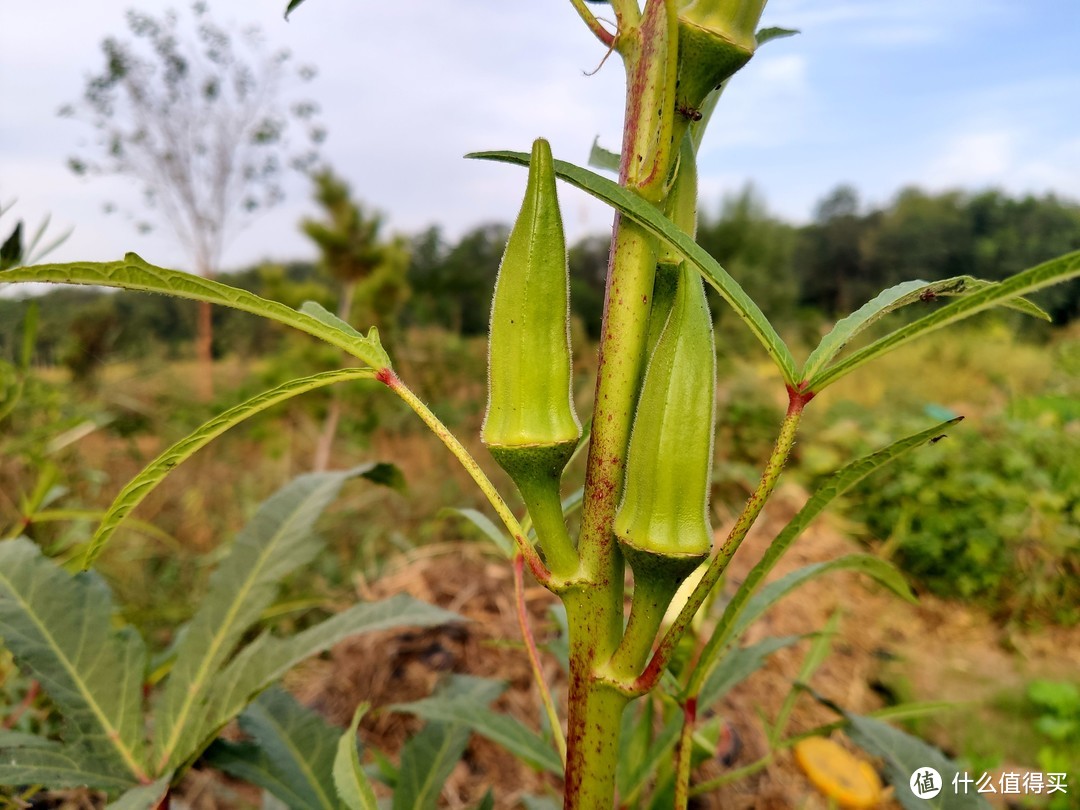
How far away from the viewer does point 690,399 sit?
39cm

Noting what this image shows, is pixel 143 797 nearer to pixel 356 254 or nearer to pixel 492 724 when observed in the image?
pixel 492 724

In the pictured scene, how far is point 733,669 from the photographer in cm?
79

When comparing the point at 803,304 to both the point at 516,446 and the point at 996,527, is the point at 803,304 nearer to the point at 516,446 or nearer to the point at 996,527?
the point at 996,527

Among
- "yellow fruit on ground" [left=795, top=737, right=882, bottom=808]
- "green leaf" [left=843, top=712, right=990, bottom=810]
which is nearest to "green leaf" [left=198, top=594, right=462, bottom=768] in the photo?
"green leaf" [left=843, top=712, right=990, bottom=810]

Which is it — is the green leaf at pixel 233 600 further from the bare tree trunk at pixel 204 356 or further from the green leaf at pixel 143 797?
the bare tree trunk at pixel 204 356

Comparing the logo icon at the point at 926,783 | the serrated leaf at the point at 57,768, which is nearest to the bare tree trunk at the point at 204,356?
the serrated leaf at the point at 57,768

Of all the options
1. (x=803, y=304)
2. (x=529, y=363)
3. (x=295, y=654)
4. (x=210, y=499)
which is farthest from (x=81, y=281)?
(x=803, y=304)

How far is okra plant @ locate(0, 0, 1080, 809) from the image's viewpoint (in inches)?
15.0

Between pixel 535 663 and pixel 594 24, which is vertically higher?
pixel 594 24

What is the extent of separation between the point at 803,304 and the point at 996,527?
29.7 feet

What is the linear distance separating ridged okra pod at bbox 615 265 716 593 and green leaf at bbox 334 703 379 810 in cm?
20

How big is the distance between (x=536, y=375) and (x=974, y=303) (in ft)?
0.76

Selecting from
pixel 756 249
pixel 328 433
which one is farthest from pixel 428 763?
pixel 756 249

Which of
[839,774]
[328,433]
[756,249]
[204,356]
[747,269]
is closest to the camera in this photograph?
[839,774]
